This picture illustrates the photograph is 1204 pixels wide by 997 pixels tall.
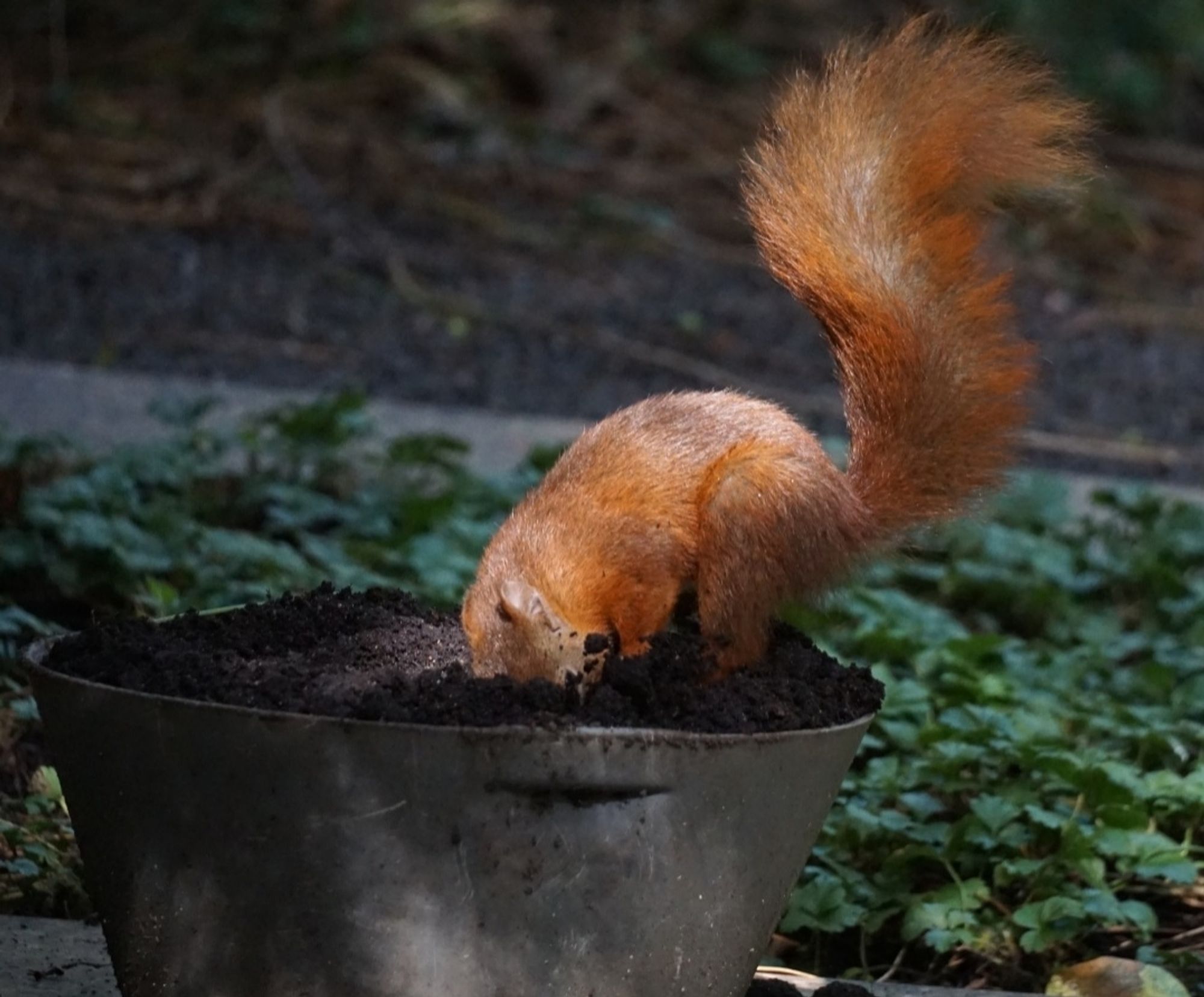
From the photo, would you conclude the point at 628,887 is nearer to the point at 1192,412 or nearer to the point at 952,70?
the point at 952,70

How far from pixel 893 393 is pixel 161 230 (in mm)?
5758

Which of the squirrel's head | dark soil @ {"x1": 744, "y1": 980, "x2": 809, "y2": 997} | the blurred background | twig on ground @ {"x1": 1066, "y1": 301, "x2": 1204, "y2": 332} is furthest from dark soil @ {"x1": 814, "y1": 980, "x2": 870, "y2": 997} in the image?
twig on ground @ {"x1": 1066, "y1": 301, "x2": 1204, "y2": 332}

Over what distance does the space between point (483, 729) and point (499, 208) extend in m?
7.22

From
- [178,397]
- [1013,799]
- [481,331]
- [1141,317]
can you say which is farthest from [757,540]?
[1141,317]

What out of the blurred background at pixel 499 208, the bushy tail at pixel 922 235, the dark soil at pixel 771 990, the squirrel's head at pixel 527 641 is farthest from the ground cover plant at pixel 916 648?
the blurred background at pixel 499 208

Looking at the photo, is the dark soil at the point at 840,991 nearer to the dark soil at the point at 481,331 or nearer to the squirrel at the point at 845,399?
the squirrel at the point at 845,399

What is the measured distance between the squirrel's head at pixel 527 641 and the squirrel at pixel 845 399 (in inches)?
2.8

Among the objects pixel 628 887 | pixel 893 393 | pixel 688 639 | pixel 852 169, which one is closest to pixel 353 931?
pixel 628 887

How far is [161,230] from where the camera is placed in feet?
24.9

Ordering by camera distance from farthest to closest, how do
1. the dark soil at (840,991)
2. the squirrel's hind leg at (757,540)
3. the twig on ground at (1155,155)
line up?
1. the twig on ground at (1155,155)
2. the dark soil at (840,991)
3. the squirrel's hind leg at (757,540)

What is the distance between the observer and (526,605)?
1.99m

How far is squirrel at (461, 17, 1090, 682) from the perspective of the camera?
6.98 feet

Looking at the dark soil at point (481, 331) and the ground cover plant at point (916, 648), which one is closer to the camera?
the ground cover plant at point (916, 648)

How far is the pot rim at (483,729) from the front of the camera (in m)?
1.72
